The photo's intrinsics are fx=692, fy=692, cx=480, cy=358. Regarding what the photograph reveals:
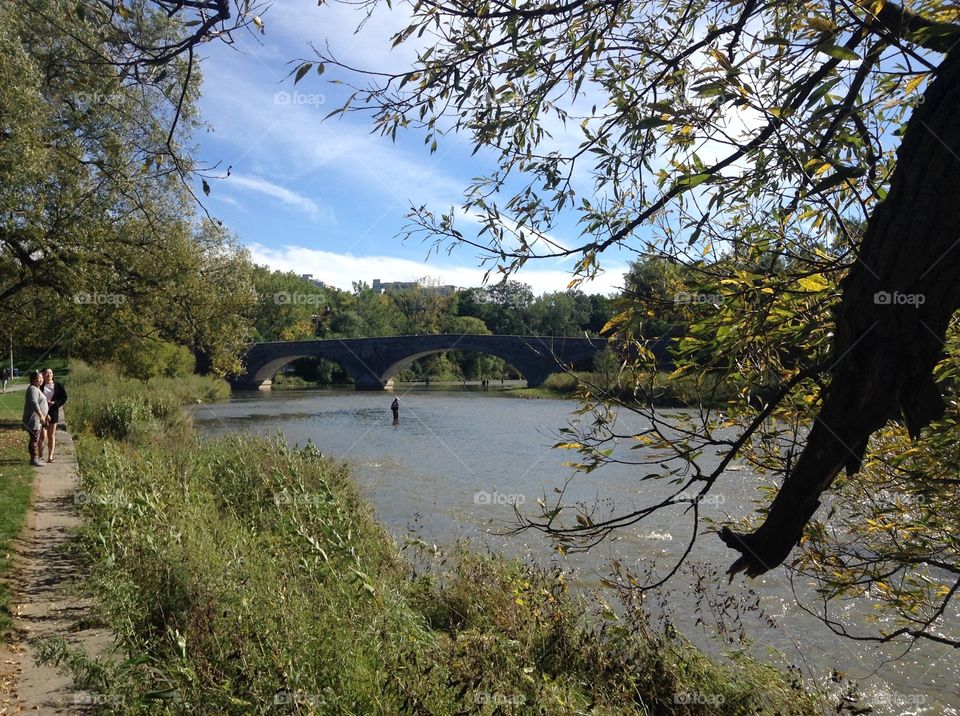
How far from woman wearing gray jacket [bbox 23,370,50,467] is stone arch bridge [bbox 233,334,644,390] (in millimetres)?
41212

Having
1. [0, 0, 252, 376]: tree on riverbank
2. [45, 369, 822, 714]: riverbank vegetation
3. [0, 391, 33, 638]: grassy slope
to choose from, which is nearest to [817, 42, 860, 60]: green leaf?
[45, 369, 822, 714]: riverbank vegetation

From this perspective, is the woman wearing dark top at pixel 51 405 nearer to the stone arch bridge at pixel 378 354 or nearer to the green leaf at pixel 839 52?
the green leaf at pixel 839 52

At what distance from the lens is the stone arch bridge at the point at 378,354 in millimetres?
53719

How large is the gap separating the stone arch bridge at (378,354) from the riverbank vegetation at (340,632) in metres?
44.2

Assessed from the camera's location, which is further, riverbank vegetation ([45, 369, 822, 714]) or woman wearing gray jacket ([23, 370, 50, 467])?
woman wearing gray jacket ([23, 370, 50, 467])

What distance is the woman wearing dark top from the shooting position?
40.1 feet

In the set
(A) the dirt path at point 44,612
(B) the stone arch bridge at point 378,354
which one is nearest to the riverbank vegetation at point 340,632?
(A) the dirt path at point 44,612

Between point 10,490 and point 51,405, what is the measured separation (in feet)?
13.3

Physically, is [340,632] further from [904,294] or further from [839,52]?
[839,52]

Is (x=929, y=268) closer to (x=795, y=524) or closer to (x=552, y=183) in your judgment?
(x=795, y=524)

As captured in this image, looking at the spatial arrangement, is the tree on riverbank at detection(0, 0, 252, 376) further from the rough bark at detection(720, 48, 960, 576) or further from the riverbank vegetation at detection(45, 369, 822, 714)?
the rough bark at detection(720, 48, 960, 576)

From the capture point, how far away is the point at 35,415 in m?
11.3

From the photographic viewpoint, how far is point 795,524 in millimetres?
2258

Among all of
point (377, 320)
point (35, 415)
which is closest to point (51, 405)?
point (35, 415)
